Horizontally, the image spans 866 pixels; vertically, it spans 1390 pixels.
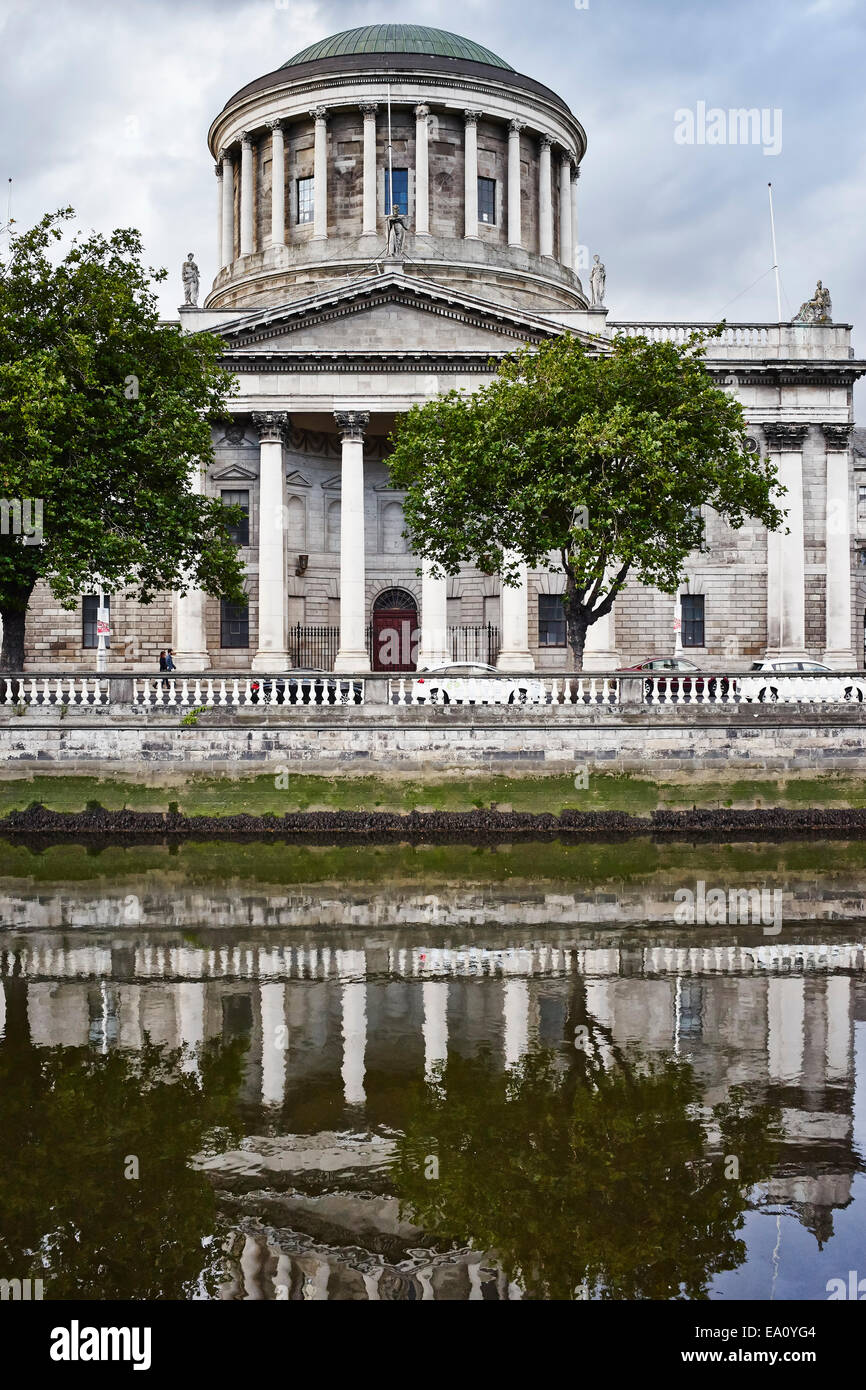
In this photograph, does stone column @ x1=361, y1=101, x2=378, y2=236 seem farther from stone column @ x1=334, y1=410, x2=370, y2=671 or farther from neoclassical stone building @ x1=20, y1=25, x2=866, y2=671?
stone column @ x1=334, y1=410, x2=370, y2=671

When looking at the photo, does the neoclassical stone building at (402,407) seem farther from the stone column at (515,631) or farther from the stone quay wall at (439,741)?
the stone quay wall at (439,741)

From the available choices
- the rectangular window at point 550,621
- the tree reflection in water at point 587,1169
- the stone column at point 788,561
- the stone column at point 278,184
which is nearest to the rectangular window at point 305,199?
the stone column at point 278,184

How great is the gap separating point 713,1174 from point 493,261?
52084 mm


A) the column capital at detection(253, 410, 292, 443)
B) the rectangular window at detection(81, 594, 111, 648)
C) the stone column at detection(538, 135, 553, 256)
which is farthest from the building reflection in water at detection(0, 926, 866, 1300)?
the stone column at detection(538, 135, 553, 256)

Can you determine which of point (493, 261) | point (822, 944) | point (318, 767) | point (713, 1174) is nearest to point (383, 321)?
point (493, 261)

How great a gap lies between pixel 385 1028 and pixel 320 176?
167 ft

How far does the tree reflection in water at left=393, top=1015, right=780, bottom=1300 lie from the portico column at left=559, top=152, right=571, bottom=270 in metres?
55.9

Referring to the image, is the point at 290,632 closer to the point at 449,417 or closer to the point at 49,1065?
the point at 449,417

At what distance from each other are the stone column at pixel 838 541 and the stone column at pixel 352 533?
1781cm

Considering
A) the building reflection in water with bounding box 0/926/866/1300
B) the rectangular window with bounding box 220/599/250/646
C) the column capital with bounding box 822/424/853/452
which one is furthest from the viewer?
the rectangular window with bounding box 220/599/250/646

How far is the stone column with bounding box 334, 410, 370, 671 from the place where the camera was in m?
45.2

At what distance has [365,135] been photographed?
55344 mm

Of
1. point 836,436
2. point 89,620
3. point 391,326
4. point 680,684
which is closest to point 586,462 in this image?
point 680,684

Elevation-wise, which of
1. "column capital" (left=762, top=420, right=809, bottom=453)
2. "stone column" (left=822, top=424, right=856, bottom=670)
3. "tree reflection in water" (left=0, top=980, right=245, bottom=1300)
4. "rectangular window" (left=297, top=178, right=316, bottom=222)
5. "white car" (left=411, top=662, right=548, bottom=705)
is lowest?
"tree reflection in water" (left=0, top=980, right=245, bottom=1300)
